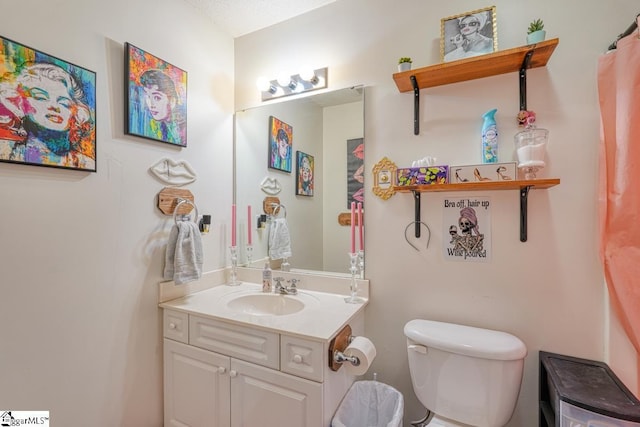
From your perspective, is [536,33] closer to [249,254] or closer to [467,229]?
[467,229]

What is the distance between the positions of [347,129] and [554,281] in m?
1.20

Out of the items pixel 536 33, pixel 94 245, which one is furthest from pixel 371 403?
pixel 536 33

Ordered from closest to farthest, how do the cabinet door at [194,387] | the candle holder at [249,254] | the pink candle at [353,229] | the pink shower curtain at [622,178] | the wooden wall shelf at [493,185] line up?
the pink shower curtain at [622,178] < the wooden wall shelf at [493,185] < the cabinet door at [194,387] < the pink candle at [353,229] < the candle holder at [249,254]

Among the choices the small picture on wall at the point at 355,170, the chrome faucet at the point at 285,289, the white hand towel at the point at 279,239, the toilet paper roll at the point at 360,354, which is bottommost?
the toilet paper roll at the point at 360,354

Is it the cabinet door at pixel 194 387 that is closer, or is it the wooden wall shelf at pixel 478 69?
the wooden wall shelf at pixel 478 69

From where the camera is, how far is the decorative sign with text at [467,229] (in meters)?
1.30

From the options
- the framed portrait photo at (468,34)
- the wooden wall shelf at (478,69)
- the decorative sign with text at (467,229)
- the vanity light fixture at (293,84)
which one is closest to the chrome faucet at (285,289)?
the decorative sign with text at (467,229)

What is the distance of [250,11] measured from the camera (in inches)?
66.2

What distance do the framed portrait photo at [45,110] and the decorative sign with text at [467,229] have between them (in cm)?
162

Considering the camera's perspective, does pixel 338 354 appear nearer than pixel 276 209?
Yes

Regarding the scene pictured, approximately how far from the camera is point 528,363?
122 centimetres

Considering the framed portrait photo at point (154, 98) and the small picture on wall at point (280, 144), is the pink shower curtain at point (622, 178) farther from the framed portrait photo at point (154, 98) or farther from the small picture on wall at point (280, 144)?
the framed portrait photo at point (154, 98)

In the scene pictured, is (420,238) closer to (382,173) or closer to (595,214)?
(382,173)

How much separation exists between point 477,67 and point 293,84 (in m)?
1.01
